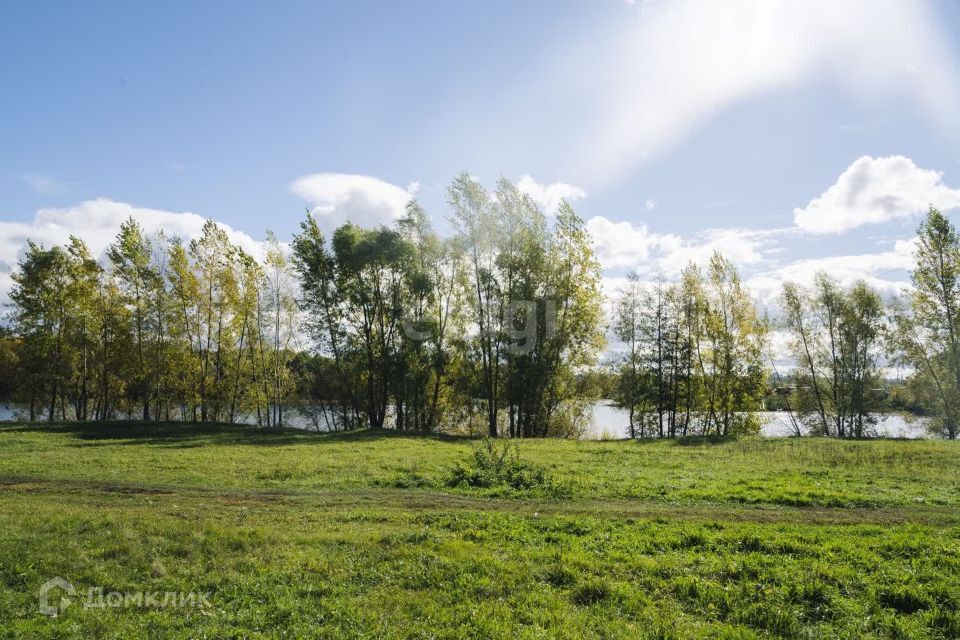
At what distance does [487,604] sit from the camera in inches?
352

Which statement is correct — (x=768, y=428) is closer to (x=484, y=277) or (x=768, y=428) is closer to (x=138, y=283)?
(x=484, y=277)

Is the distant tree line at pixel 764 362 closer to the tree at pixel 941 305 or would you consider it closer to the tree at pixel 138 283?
the tree at pixel 941 305

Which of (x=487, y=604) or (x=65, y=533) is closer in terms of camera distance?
(x=487, y=604)

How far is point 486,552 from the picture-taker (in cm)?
1141

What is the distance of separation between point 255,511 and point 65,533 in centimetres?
458

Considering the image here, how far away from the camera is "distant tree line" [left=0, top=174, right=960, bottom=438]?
1720 inches

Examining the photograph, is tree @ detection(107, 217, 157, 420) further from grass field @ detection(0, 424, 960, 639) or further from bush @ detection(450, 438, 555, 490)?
bush @ detection(450, 438, 555, 490)

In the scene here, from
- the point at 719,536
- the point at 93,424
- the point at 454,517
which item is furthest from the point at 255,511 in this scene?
the point at 93,424

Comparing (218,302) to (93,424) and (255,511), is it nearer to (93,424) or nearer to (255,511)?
(93,424)

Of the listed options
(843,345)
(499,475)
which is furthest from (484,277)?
(843,345)

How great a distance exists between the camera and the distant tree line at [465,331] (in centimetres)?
4369

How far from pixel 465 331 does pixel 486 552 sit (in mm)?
36797

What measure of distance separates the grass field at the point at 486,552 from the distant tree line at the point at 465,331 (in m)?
23.6

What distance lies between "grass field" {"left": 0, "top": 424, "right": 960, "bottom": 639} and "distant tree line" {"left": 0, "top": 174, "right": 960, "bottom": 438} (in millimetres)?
23557
